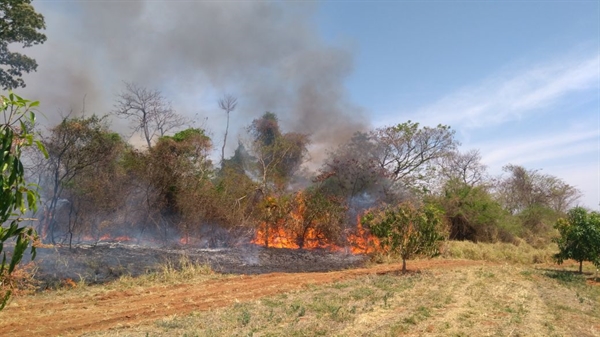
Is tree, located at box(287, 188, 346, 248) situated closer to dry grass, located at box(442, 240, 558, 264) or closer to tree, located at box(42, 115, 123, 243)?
dry grass, located at box(442, 240, 558, 264)

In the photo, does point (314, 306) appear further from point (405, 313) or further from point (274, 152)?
point (274, 152)

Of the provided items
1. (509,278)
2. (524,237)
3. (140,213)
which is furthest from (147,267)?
(524,237)

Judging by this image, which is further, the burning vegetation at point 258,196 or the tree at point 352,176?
the tree at point 352,176

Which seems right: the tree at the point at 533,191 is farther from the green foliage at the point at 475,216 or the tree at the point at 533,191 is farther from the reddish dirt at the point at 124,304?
the reddish dirt at the point at 124,304

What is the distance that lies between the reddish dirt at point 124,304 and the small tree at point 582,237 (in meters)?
10.4

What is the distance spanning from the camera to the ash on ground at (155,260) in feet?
47.8

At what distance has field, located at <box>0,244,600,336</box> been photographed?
823 cm

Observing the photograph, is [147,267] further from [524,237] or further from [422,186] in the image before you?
[524,237]

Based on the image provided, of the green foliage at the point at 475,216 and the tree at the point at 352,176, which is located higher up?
the tree at the point at 352,176

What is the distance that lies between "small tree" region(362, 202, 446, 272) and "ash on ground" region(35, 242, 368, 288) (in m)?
4.56

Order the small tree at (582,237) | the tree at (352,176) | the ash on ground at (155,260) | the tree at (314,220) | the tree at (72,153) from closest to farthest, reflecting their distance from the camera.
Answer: the ash on ground at (155,260) < the small tree at (582,237) < the tree at (72,153) < the tree at (314,220) < the tree at (352,176)

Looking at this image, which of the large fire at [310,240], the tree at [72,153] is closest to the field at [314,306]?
the tree at [72,153]

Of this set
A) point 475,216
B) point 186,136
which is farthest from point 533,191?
point 186,136

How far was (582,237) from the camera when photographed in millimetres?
17719
